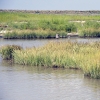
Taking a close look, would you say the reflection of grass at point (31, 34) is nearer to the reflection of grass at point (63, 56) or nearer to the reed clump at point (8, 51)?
the reed clump at point (8, 51)

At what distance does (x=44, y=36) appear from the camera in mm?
45812

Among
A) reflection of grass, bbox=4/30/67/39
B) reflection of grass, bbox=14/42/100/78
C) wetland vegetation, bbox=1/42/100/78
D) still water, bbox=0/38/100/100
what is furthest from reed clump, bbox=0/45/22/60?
reflection of grass, bbox=4/30/67/39

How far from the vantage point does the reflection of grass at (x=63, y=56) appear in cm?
2247

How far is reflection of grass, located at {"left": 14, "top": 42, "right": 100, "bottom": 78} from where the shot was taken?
73.7 feet

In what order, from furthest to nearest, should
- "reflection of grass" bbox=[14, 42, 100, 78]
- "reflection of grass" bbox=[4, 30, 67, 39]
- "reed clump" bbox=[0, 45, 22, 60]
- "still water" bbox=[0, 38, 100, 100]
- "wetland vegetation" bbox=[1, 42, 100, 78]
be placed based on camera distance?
1. "reflection of grass" bbox=[4, 30, 67, 39]
2. "reed clump" bbox=[0, 45, 22, 60]
3. "reflection of grass" bbox=[14, 42, 100, 78]
4. "wetland vegetation" bbox=[1, 42, 100, 78]
5. "still water" bbox=[0, 38, 100, 100]

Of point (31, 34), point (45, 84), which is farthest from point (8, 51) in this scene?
point (31, 34)

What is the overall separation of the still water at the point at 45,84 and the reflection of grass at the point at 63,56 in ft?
1.26

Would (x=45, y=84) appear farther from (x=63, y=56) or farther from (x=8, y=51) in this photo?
(x=8, y=51)

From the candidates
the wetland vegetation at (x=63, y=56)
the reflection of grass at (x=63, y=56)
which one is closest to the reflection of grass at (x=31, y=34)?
the wetland vegetation at (x=63, y=56)

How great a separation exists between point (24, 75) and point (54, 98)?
198 inches

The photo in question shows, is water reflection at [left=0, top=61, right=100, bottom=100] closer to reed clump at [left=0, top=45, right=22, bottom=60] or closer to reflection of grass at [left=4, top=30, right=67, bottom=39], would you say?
reed clump at [left=0, top=45, right=22, bottom=60]

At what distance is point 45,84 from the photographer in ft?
68.9

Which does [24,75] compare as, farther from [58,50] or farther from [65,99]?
[65,99]

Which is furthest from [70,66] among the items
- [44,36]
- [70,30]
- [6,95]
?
[70,30]
